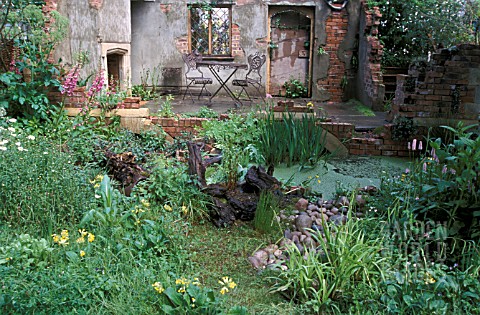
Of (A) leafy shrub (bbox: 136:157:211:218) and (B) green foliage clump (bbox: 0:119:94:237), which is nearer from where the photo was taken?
(B) green foliage clump (bbox: 0:119:94:237)

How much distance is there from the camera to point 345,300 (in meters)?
3.11

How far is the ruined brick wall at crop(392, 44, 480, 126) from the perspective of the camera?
697 cm

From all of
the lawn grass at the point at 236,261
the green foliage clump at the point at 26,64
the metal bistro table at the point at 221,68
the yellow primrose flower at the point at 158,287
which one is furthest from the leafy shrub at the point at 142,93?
the yellow primrose flower at the point at 158,287

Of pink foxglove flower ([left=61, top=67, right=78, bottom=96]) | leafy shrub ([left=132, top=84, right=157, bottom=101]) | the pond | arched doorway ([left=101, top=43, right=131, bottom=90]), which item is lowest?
the pond

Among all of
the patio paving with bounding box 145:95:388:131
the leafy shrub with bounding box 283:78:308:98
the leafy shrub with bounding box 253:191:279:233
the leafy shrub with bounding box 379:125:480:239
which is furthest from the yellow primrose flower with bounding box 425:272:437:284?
the leafy shrub with bounding box 283:78:308:98

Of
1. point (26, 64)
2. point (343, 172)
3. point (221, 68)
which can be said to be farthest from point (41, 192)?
point (221, 68)

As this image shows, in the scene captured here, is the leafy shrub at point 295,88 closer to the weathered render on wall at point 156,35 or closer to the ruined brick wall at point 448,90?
the weathered render on wall at point 156,35

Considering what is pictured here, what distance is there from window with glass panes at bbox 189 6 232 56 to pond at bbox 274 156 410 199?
6.46m

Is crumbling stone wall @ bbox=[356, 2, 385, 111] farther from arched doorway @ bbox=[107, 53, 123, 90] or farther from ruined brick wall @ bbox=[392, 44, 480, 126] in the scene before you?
arched doorway @ bbox=[107, 53, 123, 90]

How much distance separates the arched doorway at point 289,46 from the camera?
12344mm

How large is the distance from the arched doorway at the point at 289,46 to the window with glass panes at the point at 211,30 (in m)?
1.09

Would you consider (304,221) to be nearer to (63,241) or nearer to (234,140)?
(63,241)

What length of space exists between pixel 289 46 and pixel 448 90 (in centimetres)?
596

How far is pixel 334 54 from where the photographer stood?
1227cm
